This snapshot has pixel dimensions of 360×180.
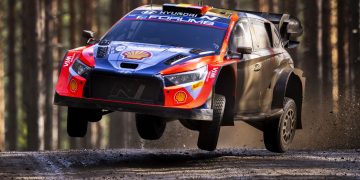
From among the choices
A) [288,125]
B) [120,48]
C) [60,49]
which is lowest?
[60,49]

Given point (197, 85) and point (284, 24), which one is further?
point (284, 24)

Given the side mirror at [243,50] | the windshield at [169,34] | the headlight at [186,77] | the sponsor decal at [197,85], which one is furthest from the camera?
the windshield at [169,34]

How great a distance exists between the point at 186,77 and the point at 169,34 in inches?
48.8

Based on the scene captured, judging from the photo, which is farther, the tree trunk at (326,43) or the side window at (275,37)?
the tree trunk at (326,43)

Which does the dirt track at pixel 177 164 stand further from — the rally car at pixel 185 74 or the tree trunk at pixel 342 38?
the tree trunk at pixel 342 38

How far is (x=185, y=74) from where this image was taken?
11.1 meters

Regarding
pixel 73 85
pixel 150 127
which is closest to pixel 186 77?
pixel 73 85

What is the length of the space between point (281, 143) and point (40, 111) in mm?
10429

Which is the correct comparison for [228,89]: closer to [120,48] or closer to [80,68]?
[120,48]

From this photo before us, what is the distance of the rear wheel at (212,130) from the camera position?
11.3 metres

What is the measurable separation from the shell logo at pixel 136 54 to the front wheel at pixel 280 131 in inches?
103

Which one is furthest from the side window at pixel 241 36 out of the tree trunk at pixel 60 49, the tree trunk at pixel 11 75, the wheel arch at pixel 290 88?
the tree trunk at pixel 11 75

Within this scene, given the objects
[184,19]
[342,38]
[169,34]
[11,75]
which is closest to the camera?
[169,34]

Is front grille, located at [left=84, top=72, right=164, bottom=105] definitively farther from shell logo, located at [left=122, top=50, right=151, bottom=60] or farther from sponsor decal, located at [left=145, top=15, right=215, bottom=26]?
sponsor decal, located at [left=145, top=15, right=215, bottom=26]
